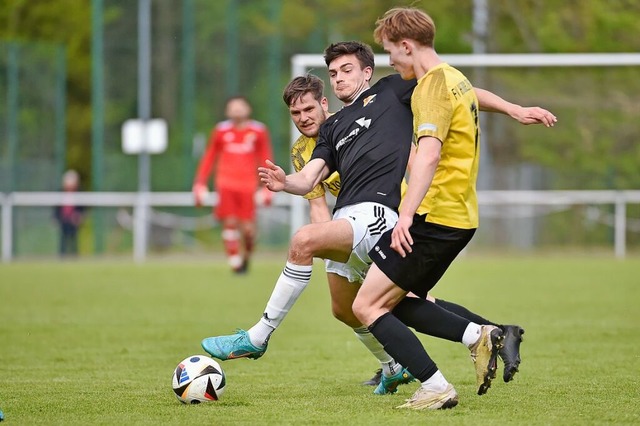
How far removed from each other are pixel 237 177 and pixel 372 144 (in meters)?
10.4

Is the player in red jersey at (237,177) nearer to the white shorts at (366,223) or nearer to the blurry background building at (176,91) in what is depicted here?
the blurry background building at (176,91)

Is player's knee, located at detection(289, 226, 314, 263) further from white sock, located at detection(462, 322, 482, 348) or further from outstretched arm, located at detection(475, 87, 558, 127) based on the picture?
outstretched arm, located at detection(475, 87, 558, 127)

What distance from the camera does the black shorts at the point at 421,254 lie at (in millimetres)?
5594

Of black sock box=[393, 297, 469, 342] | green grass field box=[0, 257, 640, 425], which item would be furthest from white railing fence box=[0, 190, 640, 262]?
black sock box=[393, 297, 469, 342]

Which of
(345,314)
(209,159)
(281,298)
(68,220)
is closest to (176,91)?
(68,220)

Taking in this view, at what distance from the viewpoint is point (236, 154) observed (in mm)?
16172

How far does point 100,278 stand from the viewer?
52.1 feet

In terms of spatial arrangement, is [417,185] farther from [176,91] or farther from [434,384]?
[176,91]

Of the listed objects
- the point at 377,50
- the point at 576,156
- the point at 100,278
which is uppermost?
the point at 377,50

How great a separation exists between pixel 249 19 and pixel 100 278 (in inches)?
334

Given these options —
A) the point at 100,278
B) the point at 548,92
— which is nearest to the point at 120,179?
the point at 100,278

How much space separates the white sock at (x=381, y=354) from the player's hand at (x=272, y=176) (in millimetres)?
956

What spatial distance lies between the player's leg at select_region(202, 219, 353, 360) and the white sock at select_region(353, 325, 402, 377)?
50 cm

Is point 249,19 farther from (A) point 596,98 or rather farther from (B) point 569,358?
(B) point 569,358
